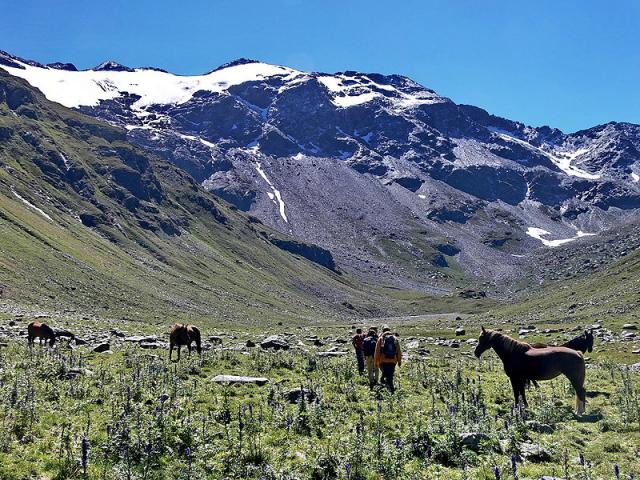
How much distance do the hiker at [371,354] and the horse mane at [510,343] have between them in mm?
5280

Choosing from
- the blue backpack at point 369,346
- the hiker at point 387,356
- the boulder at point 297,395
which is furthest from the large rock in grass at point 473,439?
the blue backpack at point 369,346

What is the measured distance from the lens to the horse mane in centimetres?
2027

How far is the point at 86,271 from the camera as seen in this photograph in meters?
108

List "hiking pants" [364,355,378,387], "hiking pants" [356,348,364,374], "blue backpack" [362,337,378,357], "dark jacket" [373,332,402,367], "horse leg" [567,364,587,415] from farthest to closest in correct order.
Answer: "hiking pants" [356,348,364,374]
"blue backpack" [362,337,378,357]
"hiking pants" [364,355,378,387]
"dark jacket" [373,332,402,367]
"horse leg" [567,364,587,415]

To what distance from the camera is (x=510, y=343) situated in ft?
68.7

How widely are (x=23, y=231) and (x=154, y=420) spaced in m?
115

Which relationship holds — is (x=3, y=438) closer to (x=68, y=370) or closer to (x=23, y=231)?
(x=68, y=370)

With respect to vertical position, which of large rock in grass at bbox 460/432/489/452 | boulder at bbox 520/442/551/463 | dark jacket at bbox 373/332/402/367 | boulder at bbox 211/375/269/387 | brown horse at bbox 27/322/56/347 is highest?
brown horse at bbox 27/322/56/347

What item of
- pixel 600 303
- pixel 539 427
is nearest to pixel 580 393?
pixel 539 427

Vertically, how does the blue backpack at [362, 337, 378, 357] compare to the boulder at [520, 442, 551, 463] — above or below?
above

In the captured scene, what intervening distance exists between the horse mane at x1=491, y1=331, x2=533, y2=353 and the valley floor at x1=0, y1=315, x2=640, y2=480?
2068mm

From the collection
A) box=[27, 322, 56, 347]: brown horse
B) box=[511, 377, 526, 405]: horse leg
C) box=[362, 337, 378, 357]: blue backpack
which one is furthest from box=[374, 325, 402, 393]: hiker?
box=[27, 322, 56, 347]: brown horse

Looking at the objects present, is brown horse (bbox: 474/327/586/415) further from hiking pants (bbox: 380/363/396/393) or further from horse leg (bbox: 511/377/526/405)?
hiking pants (bbox: 380/363/396/393)

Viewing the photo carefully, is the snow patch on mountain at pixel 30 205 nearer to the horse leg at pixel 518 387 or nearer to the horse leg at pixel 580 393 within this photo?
the horse leg at pixel 518 387
